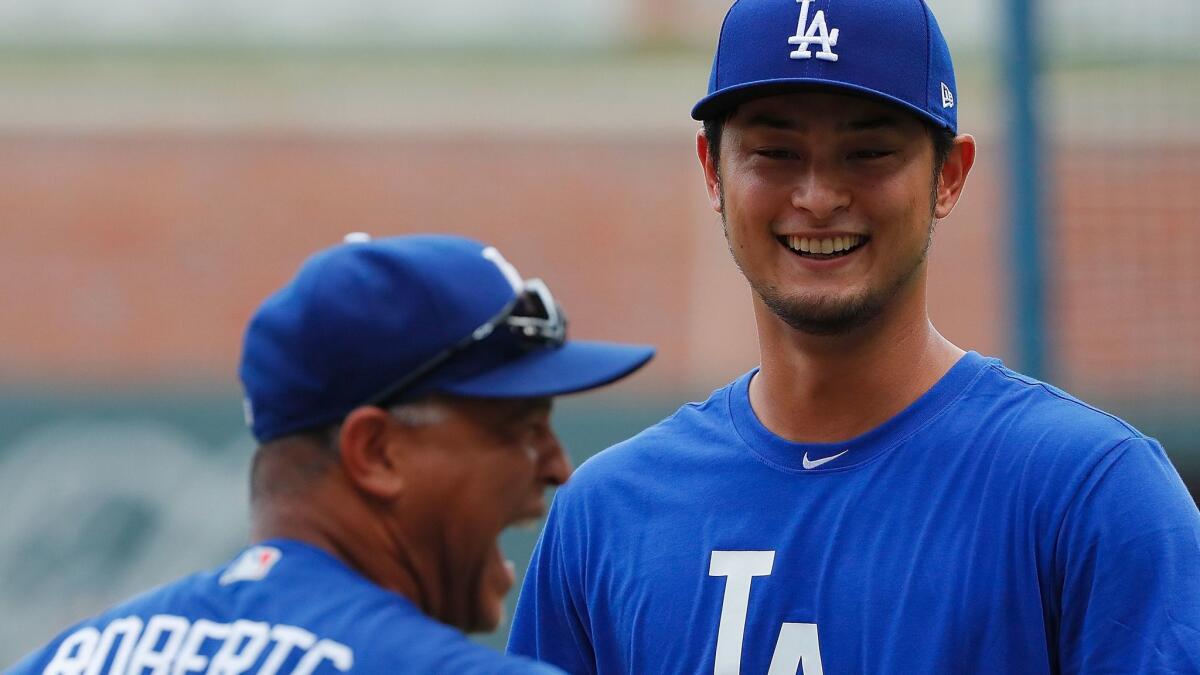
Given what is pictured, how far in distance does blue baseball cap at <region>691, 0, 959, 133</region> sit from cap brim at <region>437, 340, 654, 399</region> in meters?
0.56

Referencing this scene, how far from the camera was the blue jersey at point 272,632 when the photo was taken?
209cm

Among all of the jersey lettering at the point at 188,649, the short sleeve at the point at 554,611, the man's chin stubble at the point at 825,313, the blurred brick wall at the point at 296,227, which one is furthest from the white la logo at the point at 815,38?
the blurred brick wall at the point at 296,227

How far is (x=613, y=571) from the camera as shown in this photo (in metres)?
2.96

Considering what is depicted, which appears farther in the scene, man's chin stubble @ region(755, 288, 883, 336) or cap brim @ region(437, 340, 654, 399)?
man's chin stubble @ region(755, 288, 883, 336)

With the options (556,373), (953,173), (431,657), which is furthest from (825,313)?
(431,657)

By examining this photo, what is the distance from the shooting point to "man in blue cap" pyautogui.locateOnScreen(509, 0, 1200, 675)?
8.34 feet

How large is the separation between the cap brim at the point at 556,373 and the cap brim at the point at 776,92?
54cm

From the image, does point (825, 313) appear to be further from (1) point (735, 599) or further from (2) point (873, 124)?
(1) point (735, 599)

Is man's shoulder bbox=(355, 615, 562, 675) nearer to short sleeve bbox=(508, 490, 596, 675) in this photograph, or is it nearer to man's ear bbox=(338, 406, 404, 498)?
man's ear bbox=(338, 406, 404, 498)

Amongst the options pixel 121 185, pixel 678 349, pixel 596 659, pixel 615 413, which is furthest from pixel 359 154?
pixel 596 659

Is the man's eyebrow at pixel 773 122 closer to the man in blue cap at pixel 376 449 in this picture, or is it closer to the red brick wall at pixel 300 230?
the man in blue cap at pixel 376 449

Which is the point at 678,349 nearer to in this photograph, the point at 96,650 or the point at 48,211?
the point at 48,211

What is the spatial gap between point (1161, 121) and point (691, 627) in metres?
6.14

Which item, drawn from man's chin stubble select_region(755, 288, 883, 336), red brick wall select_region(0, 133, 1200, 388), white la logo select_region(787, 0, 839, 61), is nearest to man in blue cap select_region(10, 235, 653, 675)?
man's chin stubble select_region(755, 288, 883, 336)
